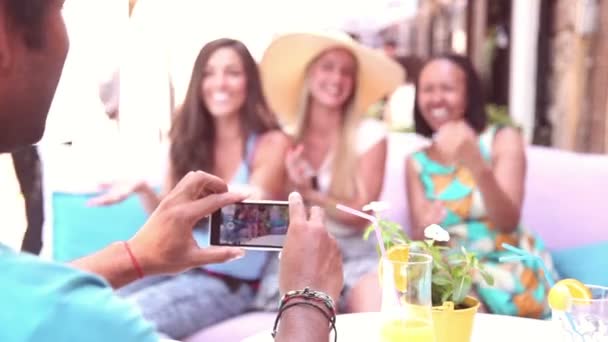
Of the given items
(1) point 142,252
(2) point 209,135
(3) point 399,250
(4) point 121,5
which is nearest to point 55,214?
(2) point 209,135

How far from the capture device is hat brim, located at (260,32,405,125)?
2713 millimetres

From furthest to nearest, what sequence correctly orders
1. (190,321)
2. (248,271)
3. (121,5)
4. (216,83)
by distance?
(121,5)
(216,83)
(248,271)
(190,321)

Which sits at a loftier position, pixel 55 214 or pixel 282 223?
pixel 282 223

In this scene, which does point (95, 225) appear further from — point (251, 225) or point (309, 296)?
point (309, 296)

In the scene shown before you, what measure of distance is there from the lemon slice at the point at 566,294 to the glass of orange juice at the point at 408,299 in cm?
20

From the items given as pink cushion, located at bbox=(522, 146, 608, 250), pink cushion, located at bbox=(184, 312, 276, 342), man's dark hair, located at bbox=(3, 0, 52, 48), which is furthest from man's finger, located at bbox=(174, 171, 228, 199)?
pink cushion, located at bbox=(522, 146, 608, 250)

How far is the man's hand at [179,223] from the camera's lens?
1.23 meters

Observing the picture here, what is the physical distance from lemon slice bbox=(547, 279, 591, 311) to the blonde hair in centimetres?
142

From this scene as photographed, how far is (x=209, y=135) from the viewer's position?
2.53 metres

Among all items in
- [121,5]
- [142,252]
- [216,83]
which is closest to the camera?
[142,252]

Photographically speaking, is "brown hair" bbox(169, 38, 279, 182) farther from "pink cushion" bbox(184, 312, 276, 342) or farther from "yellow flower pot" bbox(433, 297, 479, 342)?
"yellow flower pot" bbox(433, 297, 479, 342)

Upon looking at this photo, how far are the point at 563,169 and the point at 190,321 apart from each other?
140 cm

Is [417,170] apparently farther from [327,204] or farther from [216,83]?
[216,83]

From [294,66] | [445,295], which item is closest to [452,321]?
[445,295]
